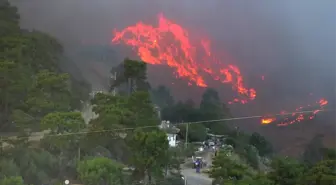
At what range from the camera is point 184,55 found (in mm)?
4887

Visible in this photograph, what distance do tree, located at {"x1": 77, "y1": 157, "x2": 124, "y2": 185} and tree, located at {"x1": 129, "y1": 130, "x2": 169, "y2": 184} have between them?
0.16 metres

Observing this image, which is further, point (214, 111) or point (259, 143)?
point (214, 111)

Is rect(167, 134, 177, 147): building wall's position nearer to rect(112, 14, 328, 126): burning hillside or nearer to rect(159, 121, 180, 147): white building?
rect(159, 121, 180, 147): white building

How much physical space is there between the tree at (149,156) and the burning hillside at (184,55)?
1.46 m

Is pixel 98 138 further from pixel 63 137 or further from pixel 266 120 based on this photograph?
pixel 266 120

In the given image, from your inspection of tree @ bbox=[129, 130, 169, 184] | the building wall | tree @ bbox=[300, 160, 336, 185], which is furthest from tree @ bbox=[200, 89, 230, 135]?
tree @ bbox=[300, 160, 336, 185]

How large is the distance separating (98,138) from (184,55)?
6.54ft

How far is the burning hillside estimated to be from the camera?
4.55 m

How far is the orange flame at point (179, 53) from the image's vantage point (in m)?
4.58

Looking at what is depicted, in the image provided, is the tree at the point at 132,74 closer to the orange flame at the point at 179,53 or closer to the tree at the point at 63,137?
the orange flame at the point at 179,53

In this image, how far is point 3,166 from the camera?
9.37 ft

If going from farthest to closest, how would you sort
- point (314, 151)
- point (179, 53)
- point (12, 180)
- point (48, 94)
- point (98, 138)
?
1. point (179, 53)
2. point (314, 151)
3. point (48, 94)
4. point (98, 138)
5. point (12, 180)

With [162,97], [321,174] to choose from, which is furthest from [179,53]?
[321,174]

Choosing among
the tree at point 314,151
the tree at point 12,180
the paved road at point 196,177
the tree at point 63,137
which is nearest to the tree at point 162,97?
the paved road at point 196,177
